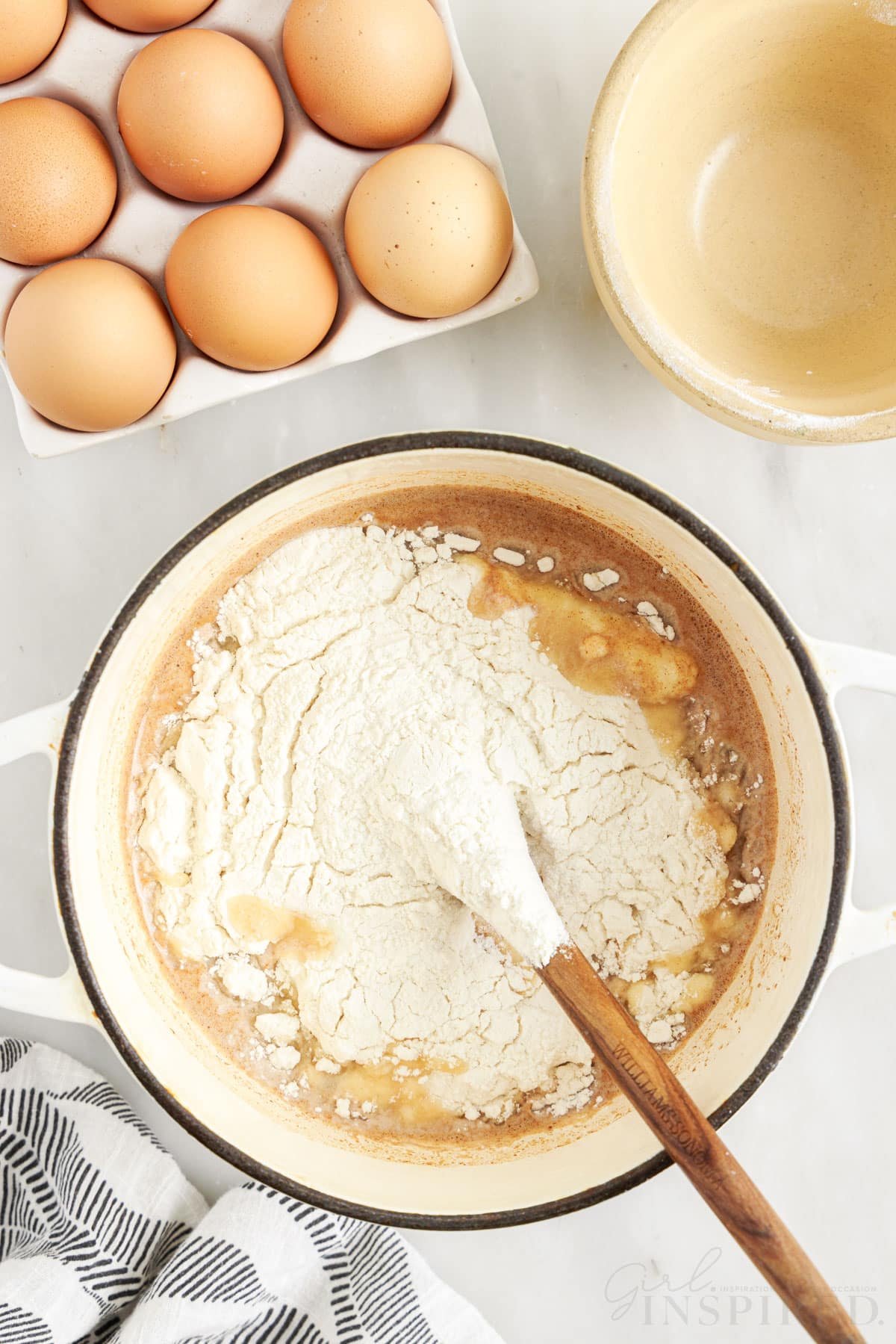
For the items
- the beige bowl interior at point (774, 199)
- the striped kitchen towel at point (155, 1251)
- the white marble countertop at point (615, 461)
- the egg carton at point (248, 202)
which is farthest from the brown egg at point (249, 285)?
the striped kitchen towel at point (155, 1251)

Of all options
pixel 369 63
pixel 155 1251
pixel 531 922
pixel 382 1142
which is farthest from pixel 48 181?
pixel 155 1251

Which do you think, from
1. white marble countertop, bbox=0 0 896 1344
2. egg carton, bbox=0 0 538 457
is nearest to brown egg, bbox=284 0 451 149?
egg carton, bbox=0 0 538 457

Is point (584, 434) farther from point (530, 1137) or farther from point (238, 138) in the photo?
point (530, 1137)

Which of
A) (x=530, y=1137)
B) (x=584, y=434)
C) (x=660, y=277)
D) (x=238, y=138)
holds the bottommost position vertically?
(x=530, y=1137)

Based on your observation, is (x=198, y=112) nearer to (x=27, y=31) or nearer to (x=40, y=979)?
(x=27, y=31)

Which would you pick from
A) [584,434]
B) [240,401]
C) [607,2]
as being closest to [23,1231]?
[240,401]

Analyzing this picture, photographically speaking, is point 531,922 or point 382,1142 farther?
point 382,1142
